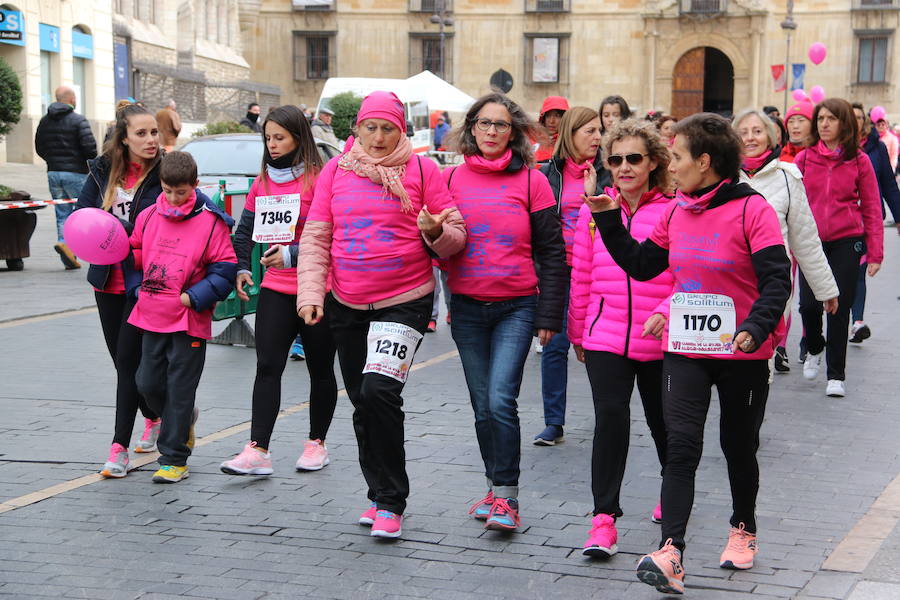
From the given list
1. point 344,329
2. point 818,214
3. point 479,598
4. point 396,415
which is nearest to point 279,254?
point 344,329

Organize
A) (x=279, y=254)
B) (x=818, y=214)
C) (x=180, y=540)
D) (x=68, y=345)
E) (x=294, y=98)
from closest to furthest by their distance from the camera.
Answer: (x=180, y=540) < (x=279, y=254) < (x=818, y=214) < (x=68, y=345) < (x=294, y=98)

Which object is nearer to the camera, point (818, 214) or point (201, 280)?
point (201, 280)

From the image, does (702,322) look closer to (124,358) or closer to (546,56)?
(124,358)

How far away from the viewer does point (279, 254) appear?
611 cm

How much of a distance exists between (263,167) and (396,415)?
1.74 m

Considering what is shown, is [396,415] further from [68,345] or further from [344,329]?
[68,345]

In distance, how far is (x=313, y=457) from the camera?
639 cm

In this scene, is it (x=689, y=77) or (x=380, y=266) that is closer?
(x=380, y=266)

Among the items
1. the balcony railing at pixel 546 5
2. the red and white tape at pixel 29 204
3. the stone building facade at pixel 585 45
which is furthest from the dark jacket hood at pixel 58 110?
the balcony railing at pixel 546 5

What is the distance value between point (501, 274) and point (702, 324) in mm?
983

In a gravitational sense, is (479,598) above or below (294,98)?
below

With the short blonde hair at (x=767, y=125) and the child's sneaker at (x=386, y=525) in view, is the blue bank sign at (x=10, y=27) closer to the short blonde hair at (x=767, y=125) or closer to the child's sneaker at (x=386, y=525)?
the short blonde hair at (x=767, y=125)

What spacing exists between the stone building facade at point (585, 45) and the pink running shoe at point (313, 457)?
5149cm

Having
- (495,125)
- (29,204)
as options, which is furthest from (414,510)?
(29,204)
